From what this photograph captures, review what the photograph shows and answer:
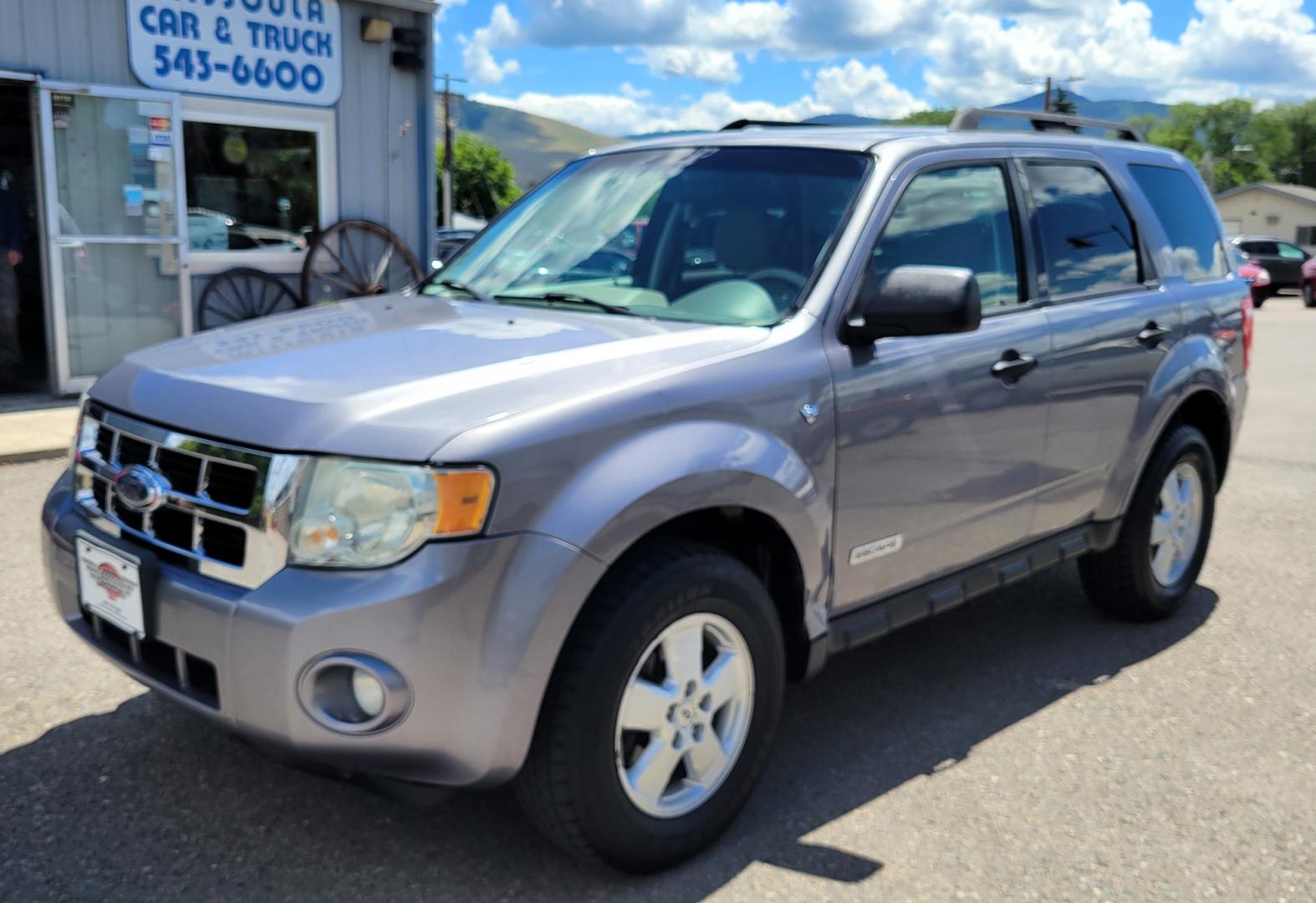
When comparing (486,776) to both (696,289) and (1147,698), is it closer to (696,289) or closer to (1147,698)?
(696,289)

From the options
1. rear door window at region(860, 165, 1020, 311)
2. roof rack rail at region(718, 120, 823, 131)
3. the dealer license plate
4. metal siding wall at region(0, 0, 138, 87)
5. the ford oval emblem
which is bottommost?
the dealer license plate

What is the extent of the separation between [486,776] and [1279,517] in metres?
5.80

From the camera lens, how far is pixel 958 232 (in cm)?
385

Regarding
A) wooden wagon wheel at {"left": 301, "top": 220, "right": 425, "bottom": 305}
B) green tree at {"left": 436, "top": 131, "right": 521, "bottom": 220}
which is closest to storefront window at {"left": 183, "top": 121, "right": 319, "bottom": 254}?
wooden wagon wheel at {"left": 301, "top": 220, "right": 425, "bottom": 305}

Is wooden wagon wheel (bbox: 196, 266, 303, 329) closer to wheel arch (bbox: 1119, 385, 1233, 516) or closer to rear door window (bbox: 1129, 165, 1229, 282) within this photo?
rear door window (bbox: 1129, 165, 1229, 282)

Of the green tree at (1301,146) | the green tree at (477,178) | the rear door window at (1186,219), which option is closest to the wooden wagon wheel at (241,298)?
the rear door window at (1186,219)

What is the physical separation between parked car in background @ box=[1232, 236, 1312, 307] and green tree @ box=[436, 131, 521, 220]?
87.5 metres

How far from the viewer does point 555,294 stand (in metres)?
3.69

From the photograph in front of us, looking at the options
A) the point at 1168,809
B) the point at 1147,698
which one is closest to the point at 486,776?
the point at 1168,809

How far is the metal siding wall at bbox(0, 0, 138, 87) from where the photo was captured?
9.01 meters

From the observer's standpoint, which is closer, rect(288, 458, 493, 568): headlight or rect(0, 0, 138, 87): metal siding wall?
rect(288, 458, 493, 568): headlight

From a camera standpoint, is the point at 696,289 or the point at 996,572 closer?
the point at 696,289

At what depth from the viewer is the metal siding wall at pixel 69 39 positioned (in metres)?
9.01

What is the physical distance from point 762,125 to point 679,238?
1036 millimetres
